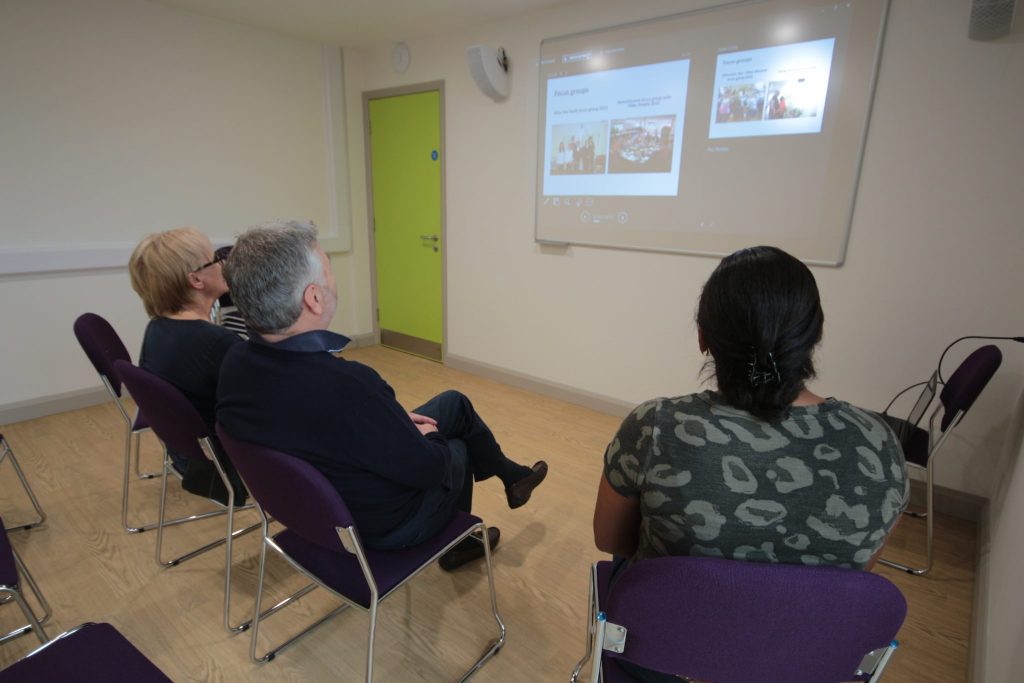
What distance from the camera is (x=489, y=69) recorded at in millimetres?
3404

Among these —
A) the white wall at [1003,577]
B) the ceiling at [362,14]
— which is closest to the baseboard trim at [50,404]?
the ceiling at [362,14]

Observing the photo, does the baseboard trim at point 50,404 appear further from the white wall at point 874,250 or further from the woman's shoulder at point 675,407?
the woman's shoulder at point 675,407

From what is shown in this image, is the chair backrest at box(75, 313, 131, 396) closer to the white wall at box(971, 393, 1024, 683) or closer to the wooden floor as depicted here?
the wooden floor

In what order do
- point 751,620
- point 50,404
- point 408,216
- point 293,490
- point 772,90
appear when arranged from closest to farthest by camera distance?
1. point 751,620
2. point 293,490
3. point 772,90
4. point 50,404
5. point 408,216

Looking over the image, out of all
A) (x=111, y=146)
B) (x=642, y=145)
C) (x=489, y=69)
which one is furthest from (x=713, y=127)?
(x=111, y=146)

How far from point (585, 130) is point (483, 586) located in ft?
8.62

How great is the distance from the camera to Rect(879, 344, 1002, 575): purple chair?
179 centimetres

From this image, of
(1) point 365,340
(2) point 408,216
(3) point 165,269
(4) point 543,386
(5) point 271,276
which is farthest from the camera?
(1) point 365,340

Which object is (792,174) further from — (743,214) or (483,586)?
(483,586)

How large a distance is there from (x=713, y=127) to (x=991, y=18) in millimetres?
1083

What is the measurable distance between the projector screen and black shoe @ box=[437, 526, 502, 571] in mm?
1936

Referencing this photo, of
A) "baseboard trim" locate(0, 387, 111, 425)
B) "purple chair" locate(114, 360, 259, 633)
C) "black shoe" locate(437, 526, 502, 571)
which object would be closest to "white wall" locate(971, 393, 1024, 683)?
"black shoe" locate(437, 526, 502, 571)

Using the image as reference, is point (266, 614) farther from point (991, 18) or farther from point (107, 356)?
point (991, 18)

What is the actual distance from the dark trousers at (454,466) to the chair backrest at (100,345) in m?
1.24
